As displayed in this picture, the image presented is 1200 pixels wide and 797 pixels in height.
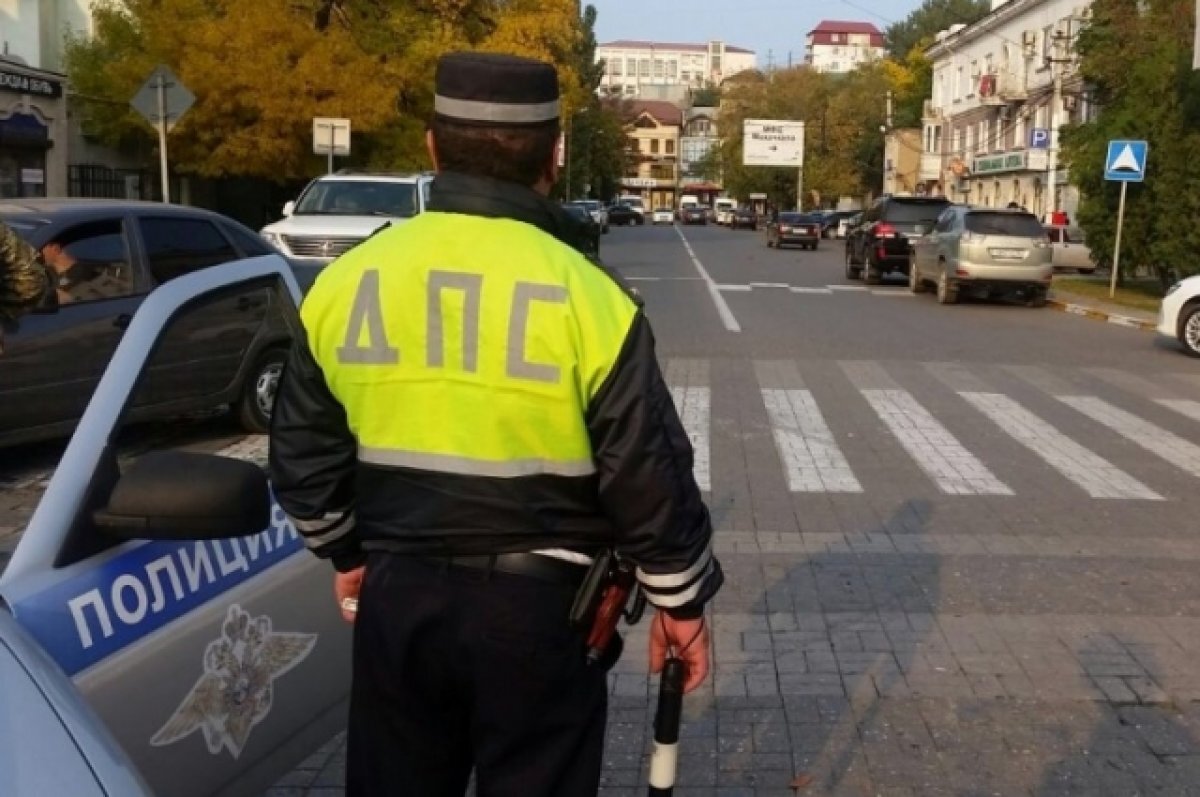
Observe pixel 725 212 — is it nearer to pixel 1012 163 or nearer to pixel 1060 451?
pixel 1012 163

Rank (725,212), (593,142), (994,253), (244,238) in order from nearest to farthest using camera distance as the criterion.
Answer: (244,238), (994,253), (725,212), (593,142)

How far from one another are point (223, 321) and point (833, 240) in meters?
64.3

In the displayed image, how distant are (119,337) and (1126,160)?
22.7 meters

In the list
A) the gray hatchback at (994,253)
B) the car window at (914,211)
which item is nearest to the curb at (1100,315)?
the gray hatchback at (994,253)

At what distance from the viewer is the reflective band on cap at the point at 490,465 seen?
246cm

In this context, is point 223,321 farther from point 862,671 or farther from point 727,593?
point 727,593

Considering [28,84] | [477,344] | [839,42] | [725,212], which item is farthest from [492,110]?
[839,42]

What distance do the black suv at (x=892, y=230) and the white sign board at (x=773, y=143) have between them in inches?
2297

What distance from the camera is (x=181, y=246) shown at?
19.9ft

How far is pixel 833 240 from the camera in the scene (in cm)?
6619

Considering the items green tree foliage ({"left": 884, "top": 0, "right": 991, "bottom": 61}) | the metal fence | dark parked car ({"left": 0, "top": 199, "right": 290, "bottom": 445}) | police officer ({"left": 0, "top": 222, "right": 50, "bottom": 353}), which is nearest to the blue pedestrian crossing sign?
the metal fence

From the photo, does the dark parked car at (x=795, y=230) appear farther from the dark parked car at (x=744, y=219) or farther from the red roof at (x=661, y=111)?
the red roof at (x=661, y=111)

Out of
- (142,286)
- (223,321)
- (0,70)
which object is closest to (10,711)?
(223,321)

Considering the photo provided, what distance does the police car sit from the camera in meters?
2.62
